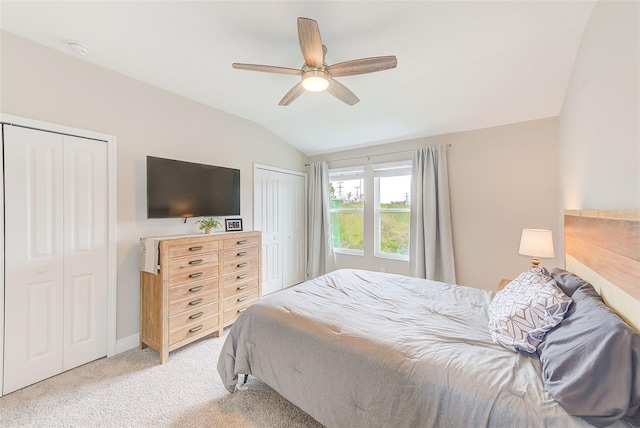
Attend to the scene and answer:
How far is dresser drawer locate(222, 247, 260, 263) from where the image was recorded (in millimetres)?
2857

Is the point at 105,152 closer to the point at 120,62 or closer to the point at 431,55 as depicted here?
the point at 120,62

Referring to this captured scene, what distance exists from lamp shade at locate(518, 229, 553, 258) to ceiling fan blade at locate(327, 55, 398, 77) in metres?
2.03

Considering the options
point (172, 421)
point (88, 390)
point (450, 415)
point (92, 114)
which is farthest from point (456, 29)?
point (88, 390)

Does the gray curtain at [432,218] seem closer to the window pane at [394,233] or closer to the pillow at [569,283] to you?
the window pane at [394,233]

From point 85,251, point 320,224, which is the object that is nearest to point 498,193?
point 320,224

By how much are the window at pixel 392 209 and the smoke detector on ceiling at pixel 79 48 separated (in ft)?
11.8

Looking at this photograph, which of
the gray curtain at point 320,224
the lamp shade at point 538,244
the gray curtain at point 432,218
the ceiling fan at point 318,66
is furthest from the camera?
the gray curtain at point 320,224

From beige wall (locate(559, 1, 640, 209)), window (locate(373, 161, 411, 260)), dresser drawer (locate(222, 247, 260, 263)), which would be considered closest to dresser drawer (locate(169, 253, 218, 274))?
dresser drawer (locate(222, 247, 260, 263))

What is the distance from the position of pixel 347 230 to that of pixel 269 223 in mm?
1416

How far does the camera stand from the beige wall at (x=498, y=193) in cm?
294

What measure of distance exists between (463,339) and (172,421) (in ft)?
6.25

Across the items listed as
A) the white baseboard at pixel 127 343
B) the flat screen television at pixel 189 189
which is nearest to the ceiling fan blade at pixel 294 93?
the flat screen television at pixel 189 189

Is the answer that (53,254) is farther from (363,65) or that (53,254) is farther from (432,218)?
(432,218)

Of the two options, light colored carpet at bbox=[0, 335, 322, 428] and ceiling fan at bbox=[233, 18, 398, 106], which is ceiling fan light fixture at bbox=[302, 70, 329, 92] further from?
light colored carpet at bbox=[0, 335, 322, 428]
